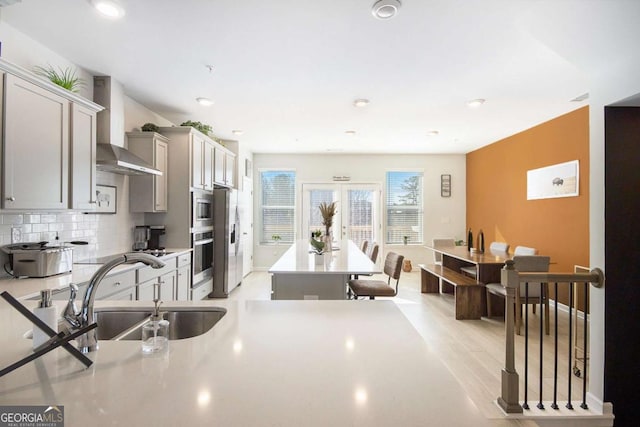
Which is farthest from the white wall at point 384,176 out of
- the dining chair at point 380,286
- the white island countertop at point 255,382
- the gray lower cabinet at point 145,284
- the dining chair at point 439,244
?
the white island countertop at point 255,382

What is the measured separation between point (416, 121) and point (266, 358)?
4377mm

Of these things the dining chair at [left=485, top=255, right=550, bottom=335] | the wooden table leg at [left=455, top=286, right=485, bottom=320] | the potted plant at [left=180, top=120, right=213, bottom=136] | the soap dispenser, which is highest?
the potted plant at [left=180, top=120, right=213, bottom=136]

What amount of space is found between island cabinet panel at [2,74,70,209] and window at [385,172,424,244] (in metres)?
6.06

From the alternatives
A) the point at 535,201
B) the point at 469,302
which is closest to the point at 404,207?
the point at 535,201

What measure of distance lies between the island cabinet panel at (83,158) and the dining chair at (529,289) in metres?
3.31

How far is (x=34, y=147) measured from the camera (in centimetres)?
220

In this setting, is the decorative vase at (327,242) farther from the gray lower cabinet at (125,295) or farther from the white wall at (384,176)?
the white wall at (384,176)

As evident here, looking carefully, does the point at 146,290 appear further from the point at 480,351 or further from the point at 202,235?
the point at 480,351

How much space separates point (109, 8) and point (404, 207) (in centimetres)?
638

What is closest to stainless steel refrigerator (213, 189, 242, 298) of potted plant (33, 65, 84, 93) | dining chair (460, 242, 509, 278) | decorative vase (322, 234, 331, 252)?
decorative vase (322, 234, 331, 252)

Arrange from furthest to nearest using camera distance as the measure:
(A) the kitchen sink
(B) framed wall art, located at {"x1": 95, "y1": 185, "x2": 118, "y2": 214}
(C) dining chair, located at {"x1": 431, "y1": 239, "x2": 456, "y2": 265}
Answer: (C) dining chair, located at {"x1": 431, "y1": 239, "x2": 456, "y2": 265} → (B) framed wall art, located at {"x1": 95, "y1": 185, "x2": 118, "y2": 214} → (A) the kitchen sink

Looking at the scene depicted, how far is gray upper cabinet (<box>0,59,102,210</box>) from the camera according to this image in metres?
2.02

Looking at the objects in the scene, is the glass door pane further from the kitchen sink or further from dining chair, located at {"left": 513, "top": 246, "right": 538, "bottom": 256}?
the kitchen sink

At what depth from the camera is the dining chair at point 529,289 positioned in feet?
9.23
